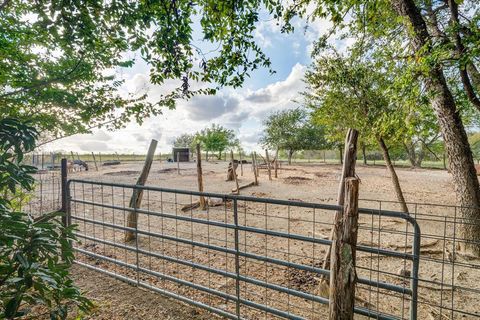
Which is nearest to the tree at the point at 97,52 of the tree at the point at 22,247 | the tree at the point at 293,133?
the tree at the point at 22,247

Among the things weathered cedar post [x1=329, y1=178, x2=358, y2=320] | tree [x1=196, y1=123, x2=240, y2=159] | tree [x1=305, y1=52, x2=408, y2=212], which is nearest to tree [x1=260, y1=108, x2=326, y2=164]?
tree [x1=196, y1=123, x2=240, y2=159]

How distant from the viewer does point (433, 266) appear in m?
3.98

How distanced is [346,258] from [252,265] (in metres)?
2.66

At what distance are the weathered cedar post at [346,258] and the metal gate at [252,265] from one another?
0.27 m

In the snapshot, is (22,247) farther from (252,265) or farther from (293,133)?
(293,133)

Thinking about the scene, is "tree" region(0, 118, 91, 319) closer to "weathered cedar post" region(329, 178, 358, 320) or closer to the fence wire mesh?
"weathered cedar post" region(329, 178, 358, 320)

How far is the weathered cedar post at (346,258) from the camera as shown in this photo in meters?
1.55

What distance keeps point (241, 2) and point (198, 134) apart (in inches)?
1925

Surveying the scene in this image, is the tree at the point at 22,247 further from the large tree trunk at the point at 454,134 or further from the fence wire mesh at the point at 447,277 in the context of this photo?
the large tree trunk at the point at 454,134

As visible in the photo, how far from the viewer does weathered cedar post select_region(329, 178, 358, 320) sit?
155 cm

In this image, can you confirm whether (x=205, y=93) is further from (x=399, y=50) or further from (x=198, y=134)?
(x=198, y=134)

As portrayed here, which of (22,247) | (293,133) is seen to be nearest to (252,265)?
(22,247)

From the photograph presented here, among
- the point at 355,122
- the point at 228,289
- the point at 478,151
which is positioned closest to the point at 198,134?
the point at 478,151

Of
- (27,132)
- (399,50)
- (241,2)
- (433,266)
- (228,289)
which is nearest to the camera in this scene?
(27,132)
